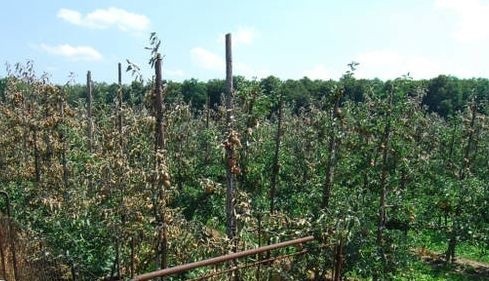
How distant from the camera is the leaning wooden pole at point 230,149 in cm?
706

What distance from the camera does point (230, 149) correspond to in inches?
289

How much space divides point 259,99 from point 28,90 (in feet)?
→ 28.3

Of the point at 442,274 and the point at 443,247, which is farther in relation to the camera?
the point at 443,247

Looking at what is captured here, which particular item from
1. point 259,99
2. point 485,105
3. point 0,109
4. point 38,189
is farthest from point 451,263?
point 0,109

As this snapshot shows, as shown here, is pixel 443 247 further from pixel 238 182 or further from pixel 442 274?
pixel 238 182

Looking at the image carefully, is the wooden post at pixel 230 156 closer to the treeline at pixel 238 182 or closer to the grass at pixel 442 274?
the treeline at pixel 238 182

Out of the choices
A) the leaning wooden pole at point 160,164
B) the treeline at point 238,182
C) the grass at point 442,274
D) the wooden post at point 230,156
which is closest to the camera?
the leaning wooden pole at point 160,164

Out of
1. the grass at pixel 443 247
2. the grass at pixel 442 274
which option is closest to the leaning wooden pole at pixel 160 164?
the grass at pixel 442 274

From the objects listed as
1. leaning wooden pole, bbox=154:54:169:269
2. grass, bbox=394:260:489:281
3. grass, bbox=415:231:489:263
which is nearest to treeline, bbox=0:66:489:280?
leaning wooden pole, bbox=154:54:169:269

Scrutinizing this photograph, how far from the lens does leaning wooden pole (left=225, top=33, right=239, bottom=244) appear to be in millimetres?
7062

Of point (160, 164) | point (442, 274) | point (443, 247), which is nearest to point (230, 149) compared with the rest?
point (160, 164)

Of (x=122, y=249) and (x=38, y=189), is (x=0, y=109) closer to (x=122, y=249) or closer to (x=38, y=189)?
(x=38, y=189)

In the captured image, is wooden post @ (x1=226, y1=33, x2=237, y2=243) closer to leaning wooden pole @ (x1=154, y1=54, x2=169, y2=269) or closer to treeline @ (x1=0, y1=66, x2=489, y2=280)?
treeline @ (x1=0, y1=66, x2=489, y2=280)

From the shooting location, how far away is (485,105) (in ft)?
75.6
